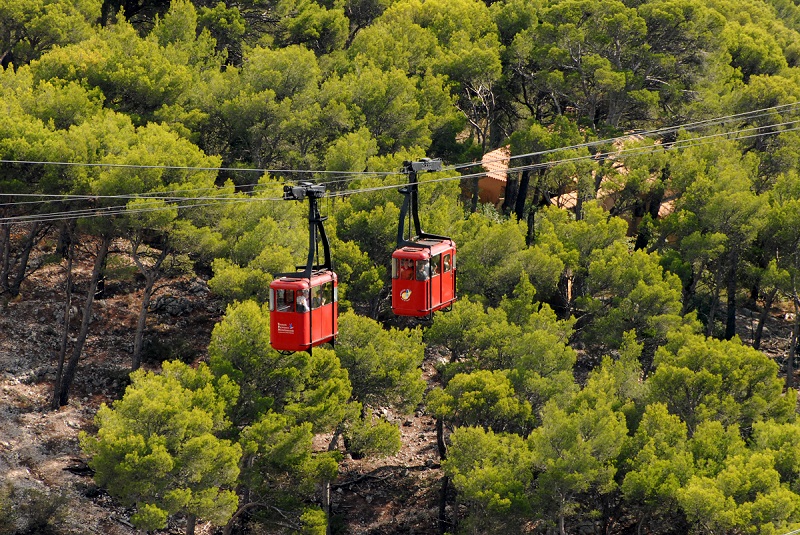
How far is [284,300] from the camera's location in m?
23.9

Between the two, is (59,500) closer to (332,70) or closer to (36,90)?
(36,90)

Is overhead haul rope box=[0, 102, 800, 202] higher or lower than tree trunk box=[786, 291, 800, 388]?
higher

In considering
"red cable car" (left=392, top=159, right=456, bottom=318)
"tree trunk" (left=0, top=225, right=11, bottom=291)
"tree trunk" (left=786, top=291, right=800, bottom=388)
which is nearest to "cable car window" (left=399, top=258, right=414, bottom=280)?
"red cable car" (left=392, top=159, right=456, bottom=318)

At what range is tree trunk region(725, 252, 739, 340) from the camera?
4431cm

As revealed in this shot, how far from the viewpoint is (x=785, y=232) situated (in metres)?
42.6

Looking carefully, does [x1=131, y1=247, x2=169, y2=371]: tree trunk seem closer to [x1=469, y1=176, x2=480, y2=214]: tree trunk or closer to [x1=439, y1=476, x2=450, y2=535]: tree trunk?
[x1=439, y1=476, x2=450, y2=535]: tree trunk

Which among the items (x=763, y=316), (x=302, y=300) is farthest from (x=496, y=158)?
(x=302, y=300)

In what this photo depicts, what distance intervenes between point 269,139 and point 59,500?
17727 millimetres

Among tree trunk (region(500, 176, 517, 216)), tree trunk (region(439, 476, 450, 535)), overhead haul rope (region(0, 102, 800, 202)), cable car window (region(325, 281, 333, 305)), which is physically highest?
cable car window (region(325, 281, 333, 305))

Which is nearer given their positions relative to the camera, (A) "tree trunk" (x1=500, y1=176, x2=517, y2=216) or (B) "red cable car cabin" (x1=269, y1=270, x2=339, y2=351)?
(B) "red cable car cabin" (x1=269, y1=270, x2=339, y2=351)

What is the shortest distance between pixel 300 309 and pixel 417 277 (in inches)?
112

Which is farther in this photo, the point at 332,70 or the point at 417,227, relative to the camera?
the point at 332,70

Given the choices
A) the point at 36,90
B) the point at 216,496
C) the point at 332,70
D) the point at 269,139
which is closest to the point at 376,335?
the point at 216,496

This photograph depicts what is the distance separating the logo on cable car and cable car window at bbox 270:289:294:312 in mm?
301
